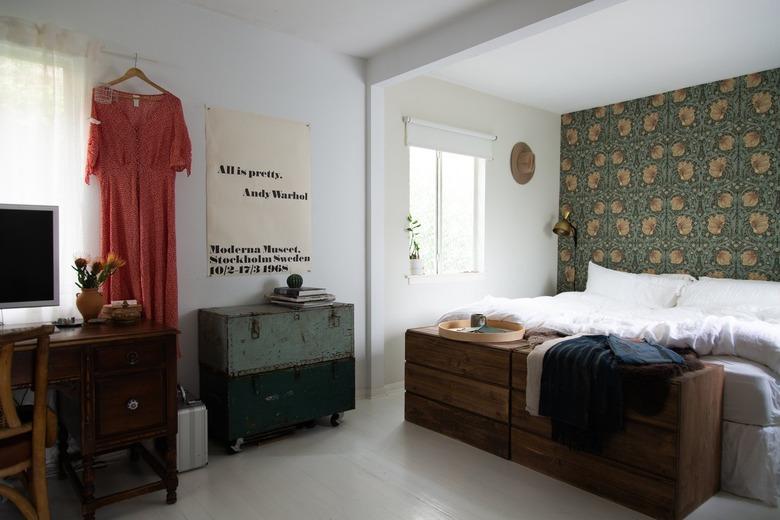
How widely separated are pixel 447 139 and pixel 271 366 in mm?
2407

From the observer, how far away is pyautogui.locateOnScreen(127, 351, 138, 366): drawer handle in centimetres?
214

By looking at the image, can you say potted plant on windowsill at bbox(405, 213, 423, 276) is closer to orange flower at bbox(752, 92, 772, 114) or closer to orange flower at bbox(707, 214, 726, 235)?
orange flower at bbox(707, 214, 726, 235)

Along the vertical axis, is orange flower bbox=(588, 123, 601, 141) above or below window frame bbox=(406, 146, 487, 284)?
above

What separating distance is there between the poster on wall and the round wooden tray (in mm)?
1029

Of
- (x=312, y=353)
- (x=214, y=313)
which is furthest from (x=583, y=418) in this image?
(x=214, y=313)

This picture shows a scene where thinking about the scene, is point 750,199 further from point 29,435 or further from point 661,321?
point 29,435

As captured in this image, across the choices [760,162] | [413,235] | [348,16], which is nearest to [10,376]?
[348,16]

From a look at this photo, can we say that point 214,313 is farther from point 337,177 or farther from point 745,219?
point 745,219

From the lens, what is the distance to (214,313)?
9.32 ft

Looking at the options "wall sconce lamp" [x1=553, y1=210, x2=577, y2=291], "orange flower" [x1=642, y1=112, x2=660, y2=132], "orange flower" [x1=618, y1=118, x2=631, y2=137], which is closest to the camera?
"orange flower" [x1=642, y1=112, x2=660, y2=132]

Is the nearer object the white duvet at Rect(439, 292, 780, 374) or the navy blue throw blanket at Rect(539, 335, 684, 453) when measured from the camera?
the navy blue throw blanket at Rect(539, 335, 684, 453)

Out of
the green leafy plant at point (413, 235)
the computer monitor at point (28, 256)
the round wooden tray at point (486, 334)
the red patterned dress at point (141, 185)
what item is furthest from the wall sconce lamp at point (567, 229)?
the computer monitor at point (28, 256)

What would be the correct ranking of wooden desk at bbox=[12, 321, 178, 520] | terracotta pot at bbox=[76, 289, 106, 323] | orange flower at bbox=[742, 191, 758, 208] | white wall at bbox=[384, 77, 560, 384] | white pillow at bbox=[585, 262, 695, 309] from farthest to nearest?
1. white pillow at bbox=[585, 262, 695, 309]
2. orange flower at bbox=[742, 191, 758, 208]
3. white wall at bbox=[384, 77, 560, 384]
4. terracotta pot at bbox=[76, 289, 106, 323]
5. wooden desk at bbox=[12, 321, 178, 520]

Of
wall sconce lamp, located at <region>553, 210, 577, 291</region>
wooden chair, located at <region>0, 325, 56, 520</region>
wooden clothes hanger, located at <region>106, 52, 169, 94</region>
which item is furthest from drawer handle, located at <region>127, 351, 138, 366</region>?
wall sconce lamp, located at <region>553, 210, 577, 291</region>
